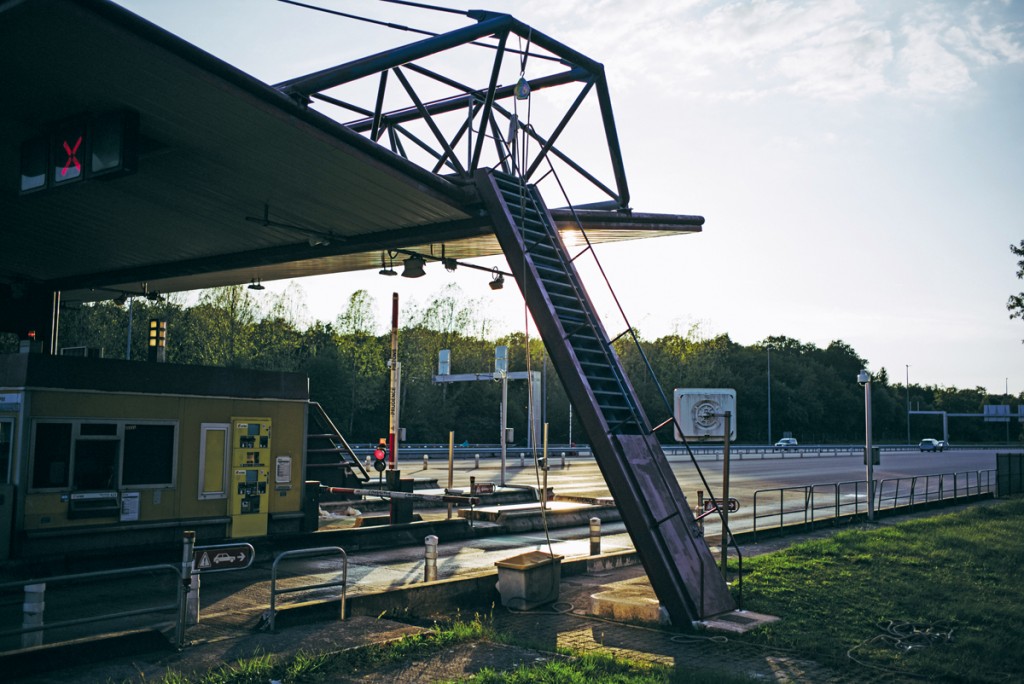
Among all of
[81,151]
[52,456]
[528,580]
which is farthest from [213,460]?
[528,580]

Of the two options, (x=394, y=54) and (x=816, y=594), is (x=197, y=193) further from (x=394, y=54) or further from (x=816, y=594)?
(x=816, y=594)

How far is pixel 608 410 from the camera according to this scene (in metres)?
12.4

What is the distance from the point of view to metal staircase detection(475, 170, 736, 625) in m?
10.9

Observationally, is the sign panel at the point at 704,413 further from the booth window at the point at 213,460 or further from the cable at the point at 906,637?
the booth window at the point at 213,460

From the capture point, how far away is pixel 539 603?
39.5 feet

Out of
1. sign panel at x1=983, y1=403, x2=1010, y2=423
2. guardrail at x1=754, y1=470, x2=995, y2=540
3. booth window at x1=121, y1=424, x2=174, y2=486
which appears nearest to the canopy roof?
booth window at x1=121, y1=424, x2=174, y2=486

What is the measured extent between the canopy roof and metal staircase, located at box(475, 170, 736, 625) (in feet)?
3.56

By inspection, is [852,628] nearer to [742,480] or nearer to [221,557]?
[221,557]

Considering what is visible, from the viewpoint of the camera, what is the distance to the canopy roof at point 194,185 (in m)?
9.41

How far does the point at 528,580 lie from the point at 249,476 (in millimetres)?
6899

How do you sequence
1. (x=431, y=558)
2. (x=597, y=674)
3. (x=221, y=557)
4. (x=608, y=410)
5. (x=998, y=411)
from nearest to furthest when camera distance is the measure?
1. (x=597, y=674)
2. (x=221, y=557)
3. (x=608, y=410)
4. (x=431, y=558)
5. (x=998, y=411)

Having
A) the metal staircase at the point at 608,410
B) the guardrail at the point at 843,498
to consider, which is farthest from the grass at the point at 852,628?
the guardrail at the point at 843,498

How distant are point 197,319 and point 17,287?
42481mm

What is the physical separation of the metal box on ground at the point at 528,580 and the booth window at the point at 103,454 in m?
6.75
